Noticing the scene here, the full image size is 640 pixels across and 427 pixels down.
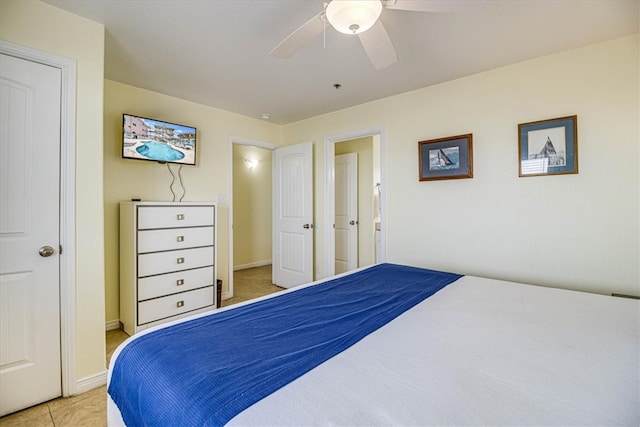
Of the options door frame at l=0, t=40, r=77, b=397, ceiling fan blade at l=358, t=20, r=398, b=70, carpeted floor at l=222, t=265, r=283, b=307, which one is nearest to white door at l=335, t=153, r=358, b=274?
carpeted floor at l=222, t=265, r=283, b=307

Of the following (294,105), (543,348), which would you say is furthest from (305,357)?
(294,105)

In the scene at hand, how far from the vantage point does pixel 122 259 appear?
2.66 metres

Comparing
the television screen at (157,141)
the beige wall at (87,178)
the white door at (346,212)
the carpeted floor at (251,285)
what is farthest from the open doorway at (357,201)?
the beige wall at (87,178)

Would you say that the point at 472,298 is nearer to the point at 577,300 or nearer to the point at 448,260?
the point at 577,300

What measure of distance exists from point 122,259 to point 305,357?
97.0 inches

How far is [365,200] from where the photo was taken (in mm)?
4402

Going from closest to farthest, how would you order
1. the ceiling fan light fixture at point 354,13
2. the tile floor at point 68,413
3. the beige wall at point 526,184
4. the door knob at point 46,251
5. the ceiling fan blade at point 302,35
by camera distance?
the ceiling fan light fixture at point 354,13 < the ceiling fan blade at point 302,35 < the tile floor at point 68,413 < the door knob at point 46,251 < the beige wall at point 526,184

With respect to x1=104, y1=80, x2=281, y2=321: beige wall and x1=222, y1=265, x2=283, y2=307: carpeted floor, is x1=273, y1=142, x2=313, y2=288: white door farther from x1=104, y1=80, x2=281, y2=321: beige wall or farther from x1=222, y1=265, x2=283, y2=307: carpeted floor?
x1=104, y1=80, x2=281, y2=321: beige wall

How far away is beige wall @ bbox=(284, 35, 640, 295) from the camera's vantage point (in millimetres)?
1956

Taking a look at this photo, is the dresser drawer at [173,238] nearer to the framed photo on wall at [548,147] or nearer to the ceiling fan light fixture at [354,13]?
the ceiling fan light fixture at [354,13]

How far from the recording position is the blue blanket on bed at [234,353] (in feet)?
2.56

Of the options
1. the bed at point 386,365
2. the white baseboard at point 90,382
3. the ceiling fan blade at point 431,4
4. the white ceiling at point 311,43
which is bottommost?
the white baseboard at point 90,382

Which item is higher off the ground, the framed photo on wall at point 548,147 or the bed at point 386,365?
the framed photo on wall at point 548,147

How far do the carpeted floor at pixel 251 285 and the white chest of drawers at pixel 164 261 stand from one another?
0.66m
